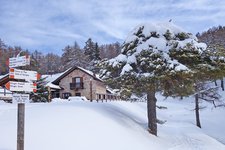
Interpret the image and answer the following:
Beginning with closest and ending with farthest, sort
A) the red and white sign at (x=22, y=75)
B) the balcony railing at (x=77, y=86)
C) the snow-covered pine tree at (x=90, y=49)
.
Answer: the red and white sign at (x=22, y=75) → the balcony railing at (x=77, y=86) → the snow-covered pine tree at (x=90, y=49)

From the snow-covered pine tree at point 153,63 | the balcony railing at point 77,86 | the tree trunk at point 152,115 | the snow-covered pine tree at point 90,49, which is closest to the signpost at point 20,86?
the snow-covered pine tree at point 153,63

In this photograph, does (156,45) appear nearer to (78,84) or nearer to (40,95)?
(40,95)

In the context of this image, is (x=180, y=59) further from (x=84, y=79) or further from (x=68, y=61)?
(x=68, y=61)

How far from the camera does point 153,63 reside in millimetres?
13852

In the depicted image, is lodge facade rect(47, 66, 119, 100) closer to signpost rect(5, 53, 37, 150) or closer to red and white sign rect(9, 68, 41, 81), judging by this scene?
red and white sign rect(9, 68, 41, 81)

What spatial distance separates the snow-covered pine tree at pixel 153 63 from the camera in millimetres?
13844

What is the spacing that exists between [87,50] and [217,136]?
58006mm

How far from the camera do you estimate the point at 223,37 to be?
7206cm

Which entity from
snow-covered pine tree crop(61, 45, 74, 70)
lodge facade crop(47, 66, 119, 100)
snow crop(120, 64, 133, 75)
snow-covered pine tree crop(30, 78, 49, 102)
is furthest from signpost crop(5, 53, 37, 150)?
snow-covered pine tree crop(61, 45, 74, 70)

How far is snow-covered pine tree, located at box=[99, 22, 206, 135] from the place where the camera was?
45.4 ft

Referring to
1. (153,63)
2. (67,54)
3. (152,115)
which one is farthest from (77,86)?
(67,54)

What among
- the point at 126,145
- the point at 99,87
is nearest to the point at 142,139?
the point at 126,145

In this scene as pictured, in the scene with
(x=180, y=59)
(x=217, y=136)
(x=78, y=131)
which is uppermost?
(x=180, y=59)

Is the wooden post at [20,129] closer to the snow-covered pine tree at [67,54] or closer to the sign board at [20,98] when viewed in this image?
the sign board at [20,98]
